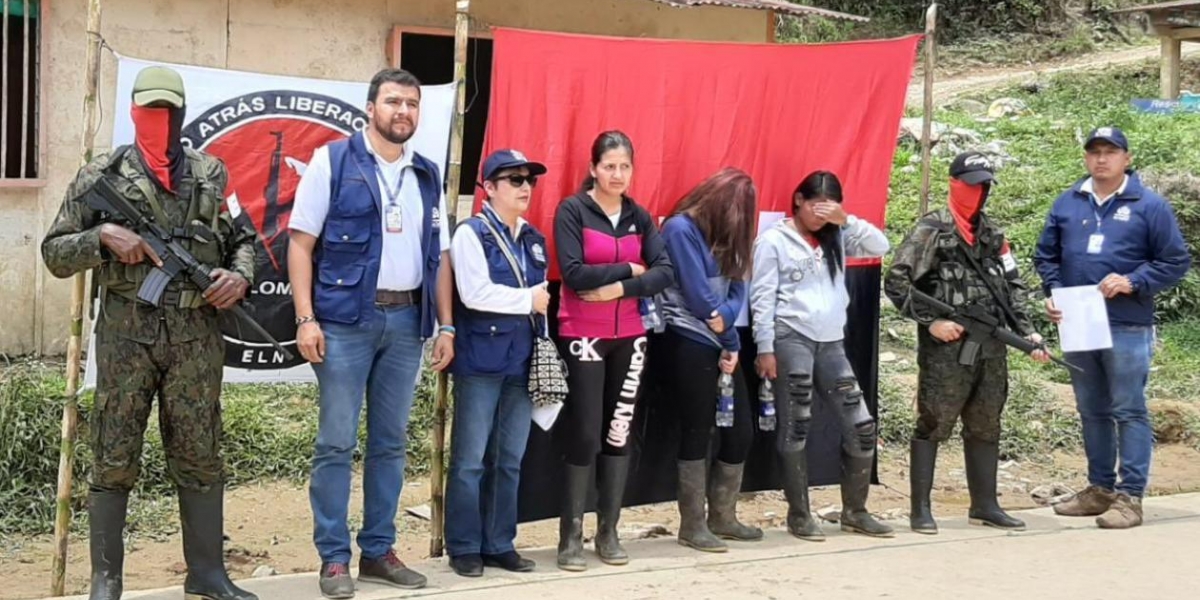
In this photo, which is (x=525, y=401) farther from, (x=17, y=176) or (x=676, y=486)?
(x=17, y=176)

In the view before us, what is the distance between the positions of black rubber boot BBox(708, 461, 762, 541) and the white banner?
182 cm

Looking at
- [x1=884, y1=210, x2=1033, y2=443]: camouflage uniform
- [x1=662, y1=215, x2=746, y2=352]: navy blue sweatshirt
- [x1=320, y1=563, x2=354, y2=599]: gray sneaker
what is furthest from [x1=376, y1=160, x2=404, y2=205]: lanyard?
[x1=884, y1=210, x2=1033, y2=443]: camouflage uniform

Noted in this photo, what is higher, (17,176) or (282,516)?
(17,176)

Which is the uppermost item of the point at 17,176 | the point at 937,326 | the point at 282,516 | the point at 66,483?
Result: the point at 17,176

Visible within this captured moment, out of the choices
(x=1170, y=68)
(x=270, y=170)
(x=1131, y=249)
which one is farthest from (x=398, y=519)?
(x=1170, y=68)

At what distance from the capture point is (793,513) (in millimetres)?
6160

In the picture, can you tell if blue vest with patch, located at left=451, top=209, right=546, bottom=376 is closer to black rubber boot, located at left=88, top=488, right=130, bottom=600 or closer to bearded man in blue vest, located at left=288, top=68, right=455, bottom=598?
bearded man in blue vest, located at left=288, top=68, right=455, bottom=598

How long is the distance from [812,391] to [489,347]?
171 cm

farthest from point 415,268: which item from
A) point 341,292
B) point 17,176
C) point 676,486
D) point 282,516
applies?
point 17,176

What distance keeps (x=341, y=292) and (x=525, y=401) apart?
0.92 meters

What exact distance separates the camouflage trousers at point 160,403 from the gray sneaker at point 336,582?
60cm

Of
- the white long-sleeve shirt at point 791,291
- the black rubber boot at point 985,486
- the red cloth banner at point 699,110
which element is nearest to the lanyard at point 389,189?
the red cloth banner at point 699,110

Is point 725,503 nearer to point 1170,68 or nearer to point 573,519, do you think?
point 573,519

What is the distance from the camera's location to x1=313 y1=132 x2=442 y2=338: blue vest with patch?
479 cm
